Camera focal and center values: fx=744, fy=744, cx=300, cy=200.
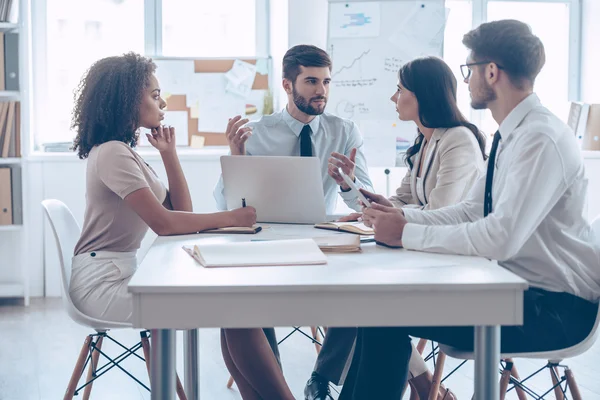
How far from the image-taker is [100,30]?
4672 millimetres

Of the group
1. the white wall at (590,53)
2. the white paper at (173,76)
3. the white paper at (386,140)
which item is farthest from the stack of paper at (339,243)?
the white wall at (590,53)

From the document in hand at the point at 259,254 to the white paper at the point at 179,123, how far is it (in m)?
2.96

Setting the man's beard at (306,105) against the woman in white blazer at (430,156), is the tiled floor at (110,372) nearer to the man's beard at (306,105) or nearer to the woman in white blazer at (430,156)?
the woman in white blazer at (430,156)

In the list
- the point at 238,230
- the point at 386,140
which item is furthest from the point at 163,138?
Answer: the point at 386,140

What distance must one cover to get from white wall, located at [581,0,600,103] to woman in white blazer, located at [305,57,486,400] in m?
2.63

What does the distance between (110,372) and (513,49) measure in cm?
210

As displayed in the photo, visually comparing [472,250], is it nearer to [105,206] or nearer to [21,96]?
[105,206]

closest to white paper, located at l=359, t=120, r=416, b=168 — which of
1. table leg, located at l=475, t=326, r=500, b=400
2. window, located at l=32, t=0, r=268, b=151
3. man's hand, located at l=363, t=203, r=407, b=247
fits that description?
window, located at l=32, t=0, r=268, b=151

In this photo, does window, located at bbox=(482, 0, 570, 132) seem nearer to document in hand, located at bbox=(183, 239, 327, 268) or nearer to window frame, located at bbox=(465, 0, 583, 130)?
window frame, located at bbox=(465, 0, 583, 130)

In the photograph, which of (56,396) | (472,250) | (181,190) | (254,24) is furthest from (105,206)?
(254,24)

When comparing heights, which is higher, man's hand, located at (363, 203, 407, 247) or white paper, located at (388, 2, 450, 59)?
white paper, located at (388, 2, 450, 59)

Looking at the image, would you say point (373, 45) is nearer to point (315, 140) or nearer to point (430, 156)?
point (315, 140)

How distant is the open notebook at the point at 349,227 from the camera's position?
215 cm

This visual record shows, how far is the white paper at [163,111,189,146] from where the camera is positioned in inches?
184
